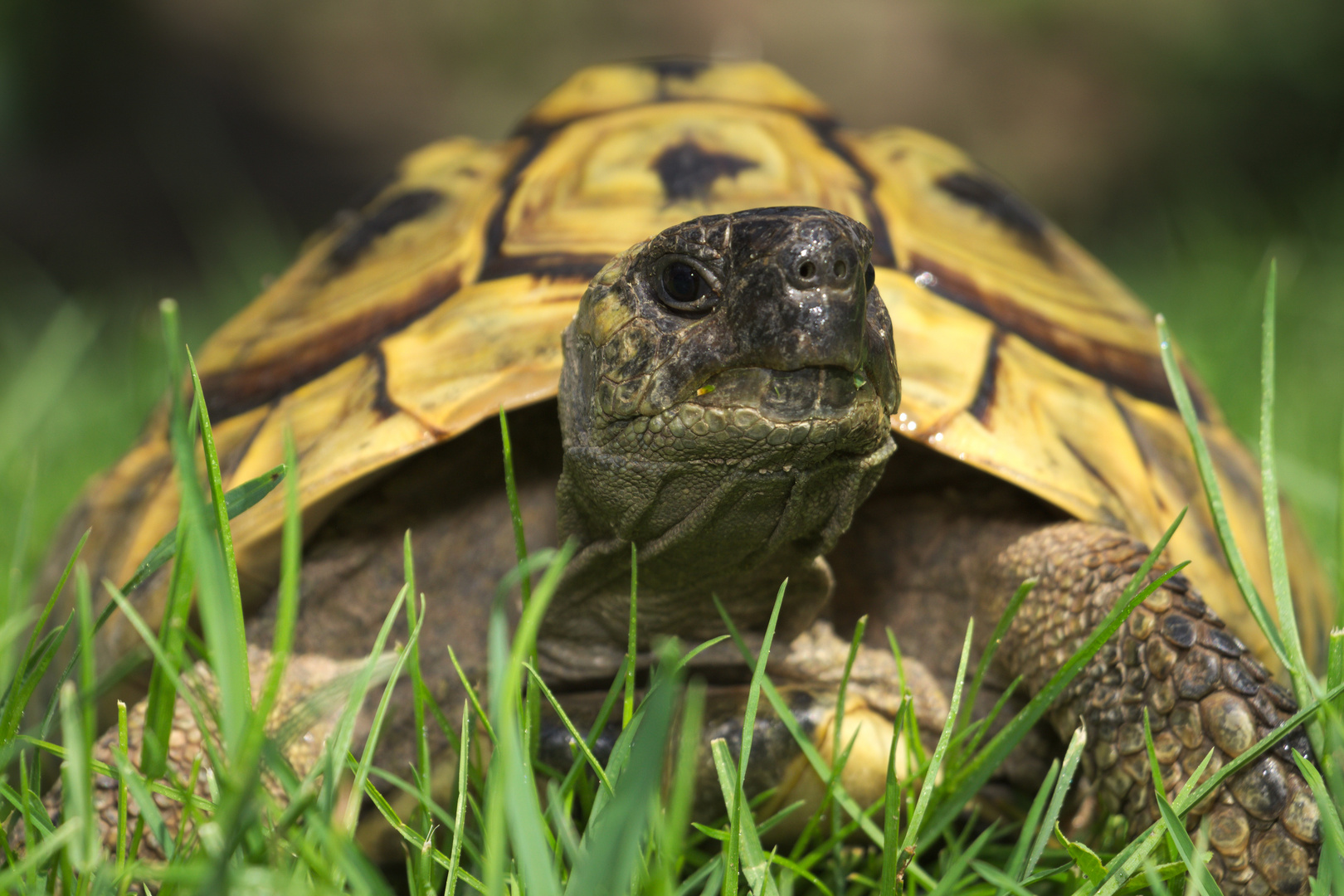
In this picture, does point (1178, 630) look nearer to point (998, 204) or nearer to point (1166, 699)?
point (1166, 699)

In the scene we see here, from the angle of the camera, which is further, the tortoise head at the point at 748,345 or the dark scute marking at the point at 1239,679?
the dark scute marking at the point at 1239,679

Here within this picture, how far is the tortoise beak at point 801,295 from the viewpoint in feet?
4.24

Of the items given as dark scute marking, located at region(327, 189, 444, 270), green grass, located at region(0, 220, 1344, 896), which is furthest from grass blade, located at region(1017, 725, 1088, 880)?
dark scute marking, located at region(327, 189, 444, 270)

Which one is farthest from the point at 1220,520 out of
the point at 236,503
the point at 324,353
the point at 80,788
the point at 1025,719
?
the point at 324,353

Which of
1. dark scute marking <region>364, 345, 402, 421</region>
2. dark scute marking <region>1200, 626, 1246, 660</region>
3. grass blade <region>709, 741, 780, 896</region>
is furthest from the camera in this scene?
dark scute marking <region>364, 345, 402, 421</region>

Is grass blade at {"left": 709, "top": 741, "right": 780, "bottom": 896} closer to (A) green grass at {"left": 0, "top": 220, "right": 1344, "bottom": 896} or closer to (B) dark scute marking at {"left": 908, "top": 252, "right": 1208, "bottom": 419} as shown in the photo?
(A) green grass at {"left": 0, "top": 220, "right": 1344, "bottom": 896}

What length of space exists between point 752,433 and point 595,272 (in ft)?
2.51

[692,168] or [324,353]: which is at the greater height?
[692,168]

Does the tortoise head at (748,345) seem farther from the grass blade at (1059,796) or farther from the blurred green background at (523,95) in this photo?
the blurred green background at (523,95)

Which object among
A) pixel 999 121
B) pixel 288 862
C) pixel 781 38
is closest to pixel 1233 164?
pixel 999 121

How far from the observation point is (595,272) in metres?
2.01

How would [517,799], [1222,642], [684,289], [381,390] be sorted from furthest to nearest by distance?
[381,390]
[1222,642]
[684,289]
[517,799]

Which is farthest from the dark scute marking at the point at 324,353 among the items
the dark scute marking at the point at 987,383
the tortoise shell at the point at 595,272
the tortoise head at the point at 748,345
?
the dark scute marking at the point at 987,383

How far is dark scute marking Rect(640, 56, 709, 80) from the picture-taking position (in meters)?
2.61
